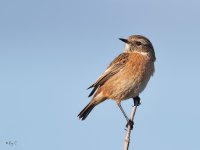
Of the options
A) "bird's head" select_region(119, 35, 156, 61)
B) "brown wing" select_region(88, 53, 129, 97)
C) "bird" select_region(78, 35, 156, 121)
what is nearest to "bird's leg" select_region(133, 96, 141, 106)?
"bird" select_region(78, 35, 156, 121)

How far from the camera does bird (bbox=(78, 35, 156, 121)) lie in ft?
39.7

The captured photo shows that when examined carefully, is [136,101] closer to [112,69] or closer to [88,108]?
[112,69]

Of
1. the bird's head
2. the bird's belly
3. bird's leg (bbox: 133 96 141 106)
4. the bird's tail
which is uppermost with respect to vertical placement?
the bird's head

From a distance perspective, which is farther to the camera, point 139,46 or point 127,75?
point 139,46

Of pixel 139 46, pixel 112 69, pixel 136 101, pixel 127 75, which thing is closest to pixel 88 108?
pixel 112 69

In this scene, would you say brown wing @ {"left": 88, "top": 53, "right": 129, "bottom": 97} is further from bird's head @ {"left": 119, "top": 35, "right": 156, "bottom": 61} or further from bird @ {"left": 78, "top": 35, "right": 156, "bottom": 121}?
bird's head @ {"left": 119, "top": 35, "right": 156, "bottom": 61}

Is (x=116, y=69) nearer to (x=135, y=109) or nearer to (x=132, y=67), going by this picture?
(x=132, y=67)

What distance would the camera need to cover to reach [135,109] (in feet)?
30.6

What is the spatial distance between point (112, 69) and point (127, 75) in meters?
0.57

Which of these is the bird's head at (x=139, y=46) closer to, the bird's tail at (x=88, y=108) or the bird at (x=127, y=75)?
the bird at (x=127, y=75)

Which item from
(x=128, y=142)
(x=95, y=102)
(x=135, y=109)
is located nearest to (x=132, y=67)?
(x=95, y=102)

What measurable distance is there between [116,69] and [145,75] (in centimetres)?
87

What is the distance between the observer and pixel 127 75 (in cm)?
1228

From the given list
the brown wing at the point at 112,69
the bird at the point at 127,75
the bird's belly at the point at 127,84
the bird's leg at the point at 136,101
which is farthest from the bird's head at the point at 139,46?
the bird's leg at the point at 136,101
